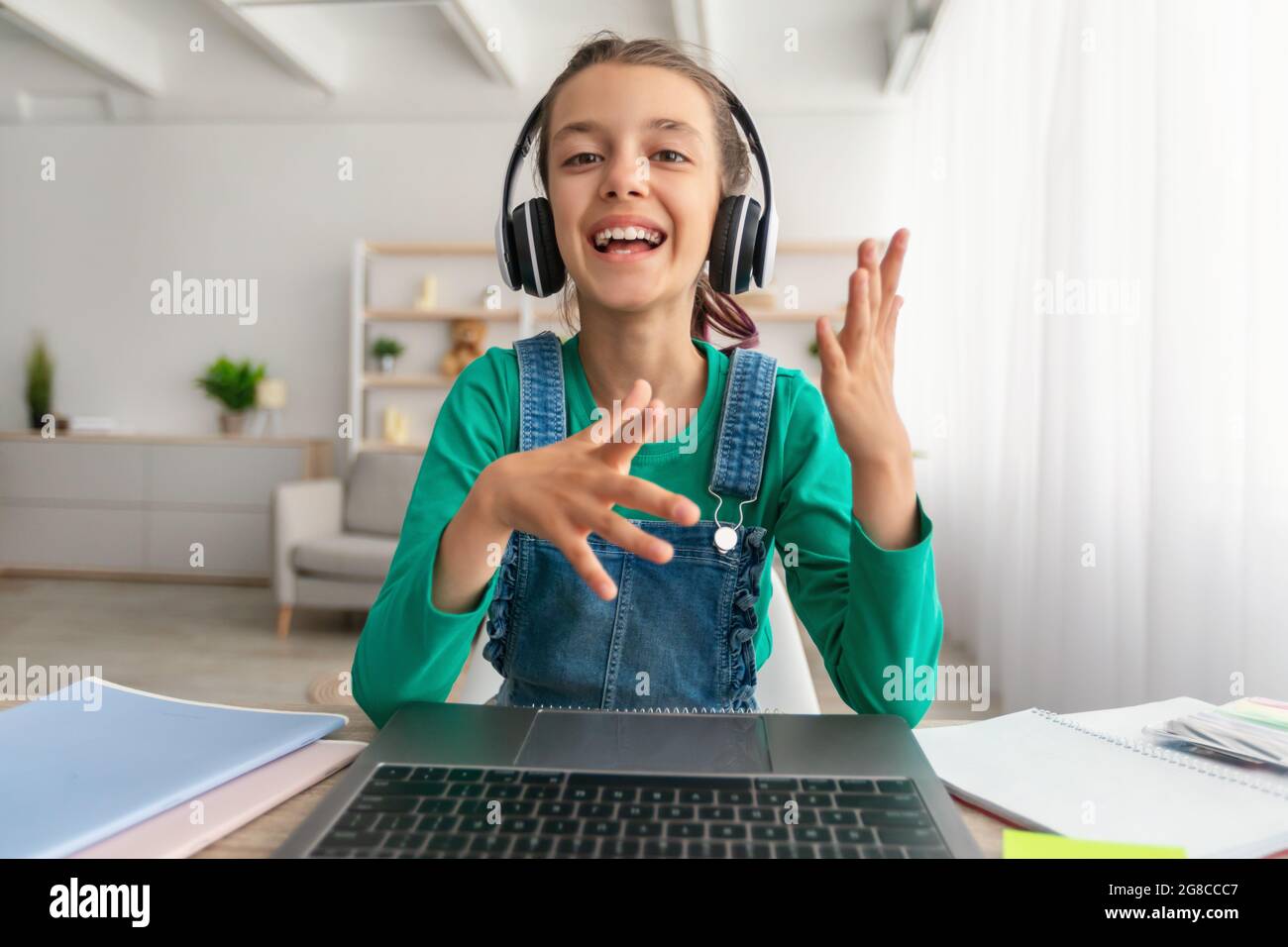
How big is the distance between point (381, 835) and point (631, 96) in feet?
2.67

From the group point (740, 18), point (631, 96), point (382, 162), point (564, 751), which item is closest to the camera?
point (564, 751)

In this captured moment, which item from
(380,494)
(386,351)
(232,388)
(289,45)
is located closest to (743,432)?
(380,494)

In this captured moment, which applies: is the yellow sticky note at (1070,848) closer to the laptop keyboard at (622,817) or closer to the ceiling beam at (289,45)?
the laptop keyboard at (622,817)

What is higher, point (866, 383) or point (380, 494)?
point (866, 383)

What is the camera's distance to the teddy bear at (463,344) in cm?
540

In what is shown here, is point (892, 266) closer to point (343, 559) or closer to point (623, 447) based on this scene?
point (623, 447)

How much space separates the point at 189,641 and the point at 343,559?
752 millimetres

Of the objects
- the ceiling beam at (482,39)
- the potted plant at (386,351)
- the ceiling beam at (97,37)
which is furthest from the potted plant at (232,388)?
the ceiling beam at (482,39)

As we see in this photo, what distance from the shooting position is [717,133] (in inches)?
43.3

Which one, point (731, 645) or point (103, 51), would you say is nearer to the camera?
point (731, 645)

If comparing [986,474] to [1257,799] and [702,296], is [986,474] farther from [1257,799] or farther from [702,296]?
[1257,799]

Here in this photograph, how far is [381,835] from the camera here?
483 mm

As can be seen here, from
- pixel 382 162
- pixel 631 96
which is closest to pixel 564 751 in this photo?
pixel 631 96

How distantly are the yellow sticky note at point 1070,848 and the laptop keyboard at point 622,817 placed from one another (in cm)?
5
